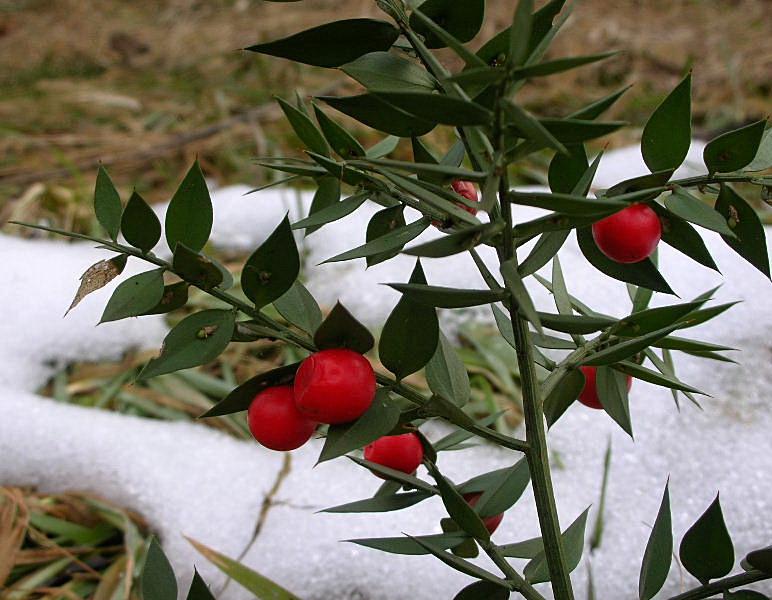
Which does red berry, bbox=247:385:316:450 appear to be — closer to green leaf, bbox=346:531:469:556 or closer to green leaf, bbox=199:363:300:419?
green leaf, bbox=199:363:300:419

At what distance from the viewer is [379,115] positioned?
0.42m

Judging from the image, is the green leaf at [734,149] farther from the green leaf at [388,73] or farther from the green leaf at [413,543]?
the green leaf at [413,543]

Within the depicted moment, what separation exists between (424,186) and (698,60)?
2371 millimetres

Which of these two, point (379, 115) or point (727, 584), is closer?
point (379, 115)

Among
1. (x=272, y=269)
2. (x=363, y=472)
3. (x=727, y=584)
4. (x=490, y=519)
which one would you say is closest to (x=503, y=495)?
(x=490, y=519)

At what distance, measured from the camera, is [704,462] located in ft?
3.36

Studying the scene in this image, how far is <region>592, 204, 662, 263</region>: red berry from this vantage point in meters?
0.44

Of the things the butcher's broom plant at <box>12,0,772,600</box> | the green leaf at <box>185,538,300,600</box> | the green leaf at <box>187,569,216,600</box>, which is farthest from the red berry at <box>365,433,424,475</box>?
the green leaf at <box>185,538,300,600</box>

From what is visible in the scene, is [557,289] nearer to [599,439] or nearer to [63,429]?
[599,439]

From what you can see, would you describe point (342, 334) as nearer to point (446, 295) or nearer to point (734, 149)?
point (446, 295)

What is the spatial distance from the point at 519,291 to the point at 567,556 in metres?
0.32

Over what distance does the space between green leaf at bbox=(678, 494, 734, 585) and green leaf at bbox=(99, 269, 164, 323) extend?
0.35 metres

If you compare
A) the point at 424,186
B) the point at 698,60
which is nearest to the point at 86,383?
the point at 424,186

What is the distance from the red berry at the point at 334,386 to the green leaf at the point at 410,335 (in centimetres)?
2
